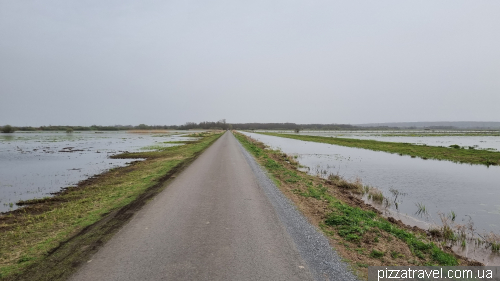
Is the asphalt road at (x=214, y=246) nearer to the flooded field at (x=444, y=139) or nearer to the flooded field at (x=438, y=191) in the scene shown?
the flooded field at (x=438, y=191)

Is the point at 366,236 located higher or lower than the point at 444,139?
higher

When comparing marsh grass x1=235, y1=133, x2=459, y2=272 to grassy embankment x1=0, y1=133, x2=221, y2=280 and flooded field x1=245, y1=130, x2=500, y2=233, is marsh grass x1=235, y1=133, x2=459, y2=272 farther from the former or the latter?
grassy embankment x1=0, y1=133, x2=221, y2=280

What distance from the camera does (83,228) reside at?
7.95 metres

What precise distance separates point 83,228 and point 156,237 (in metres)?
2.84

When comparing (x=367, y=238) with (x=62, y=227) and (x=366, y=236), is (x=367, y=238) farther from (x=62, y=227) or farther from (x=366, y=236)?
(x=62, y=227)

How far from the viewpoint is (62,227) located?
820 cm

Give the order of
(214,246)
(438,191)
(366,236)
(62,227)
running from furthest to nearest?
1. (438,191)
2. (62,227)
3. (366,236)
4. (214,246)

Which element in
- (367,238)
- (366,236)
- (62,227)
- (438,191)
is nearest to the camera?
(367,238)

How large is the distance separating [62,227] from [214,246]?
17.8ft

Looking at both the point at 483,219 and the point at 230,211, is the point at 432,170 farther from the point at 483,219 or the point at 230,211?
the point at 230,211

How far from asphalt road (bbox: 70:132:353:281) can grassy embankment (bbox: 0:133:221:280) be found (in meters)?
0.55

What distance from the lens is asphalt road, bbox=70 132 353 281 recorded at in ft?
16.8

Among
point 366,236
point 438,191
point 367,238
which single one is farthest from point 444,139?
point 367,238

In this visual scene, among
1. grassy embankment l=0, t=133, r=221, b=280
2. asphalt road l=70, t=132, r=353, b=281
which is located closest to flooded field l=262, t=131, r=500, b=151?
asphalt road l=70, t=132, r=353, b=281
